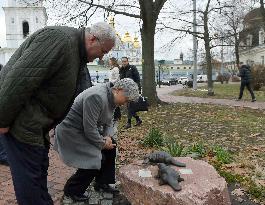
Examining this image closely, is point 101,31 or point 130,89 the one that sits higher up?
point 101,31

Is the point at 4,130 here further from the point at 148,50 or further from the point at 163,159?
the point at 148,50

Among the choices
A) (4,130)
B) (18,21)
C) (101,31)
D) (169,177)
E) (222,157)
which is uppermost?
A: (18,21)

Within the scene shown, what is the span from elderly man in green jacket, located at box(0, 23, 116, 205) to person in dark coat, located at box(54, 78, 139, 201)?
127cm

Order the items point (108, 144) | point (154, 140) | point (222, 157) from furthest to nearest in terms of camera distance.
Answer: point (154, 140) < point (222, 157) < point (108, 144)

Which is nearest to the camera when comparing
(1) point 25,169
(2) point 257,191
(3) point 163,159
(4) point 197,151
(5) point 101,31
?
(1) point 25,169

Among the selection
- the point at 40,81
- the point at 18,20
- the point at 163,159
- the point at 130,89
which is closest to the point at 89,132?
the point at 130,89

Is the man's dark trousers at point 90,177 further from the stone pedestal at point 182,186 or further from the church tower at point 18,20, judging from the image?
the church tower at point 18,20

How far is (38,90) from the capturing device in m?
2.75

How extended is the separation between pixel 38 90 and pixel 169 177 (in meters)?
1.90

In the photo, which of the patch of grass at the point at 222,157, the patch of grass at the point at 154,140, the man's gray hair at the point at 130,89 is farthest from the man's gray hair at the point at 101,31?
the patch of grass at the point at 154,140

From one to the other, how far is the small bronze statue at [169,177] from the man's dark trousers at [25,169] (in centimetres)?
156

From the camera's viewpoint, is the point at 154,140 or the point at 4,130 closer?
the point at 4,130

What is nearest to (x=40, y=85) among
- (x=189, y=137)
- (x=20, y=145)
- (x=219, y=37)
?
(x=20, y=145)

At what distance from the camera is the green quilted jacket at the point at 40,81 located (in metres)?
2.62
